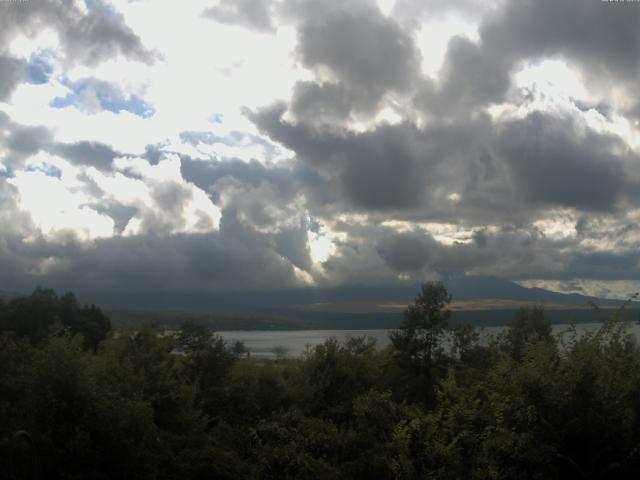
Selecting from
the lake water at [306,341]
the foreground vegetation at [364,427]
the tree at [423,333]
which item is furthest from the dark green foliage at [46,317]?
the foreground vegetation at [364,427]

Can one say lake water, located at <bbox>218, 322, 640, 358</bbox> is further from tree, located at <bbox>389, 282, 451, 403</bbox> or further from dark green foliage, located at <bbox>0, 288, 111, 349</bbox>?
dark green foliage, located at <bbox>0, 288, 111, 349</bbox>

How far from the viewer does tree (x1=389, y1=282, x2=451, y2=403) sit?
159ft

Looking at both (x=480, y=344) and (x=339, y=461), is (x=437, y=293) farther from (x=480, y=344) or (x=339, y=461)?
(x=339, y=461)

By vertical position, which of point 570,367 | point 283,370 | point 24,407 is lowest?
point 283,370

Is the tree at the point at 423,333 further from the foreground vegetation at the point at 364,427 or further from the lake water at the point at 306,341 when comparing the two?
the foreground vegetation at the point at 364,427

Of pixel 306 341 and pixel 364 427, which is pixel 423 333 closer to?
pixel 364 427

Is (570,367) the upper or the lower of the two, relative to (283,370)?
upper

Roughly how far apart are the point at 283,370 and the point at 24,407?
112ft

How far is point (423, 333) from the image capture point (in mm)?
50156

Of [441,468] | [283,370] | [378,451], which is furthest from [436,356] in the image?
[441,468]

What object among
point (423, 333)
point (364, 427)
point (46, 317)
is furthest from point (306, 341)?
point (364, 427)

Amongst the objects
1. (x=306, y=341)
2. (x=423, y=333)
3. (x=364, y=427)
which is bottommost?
(x=306, y=341)

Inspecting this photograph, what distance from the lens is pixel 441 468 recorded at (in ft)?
51.1

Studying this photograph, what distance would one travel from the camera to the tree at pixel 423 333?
4859 centimetres
